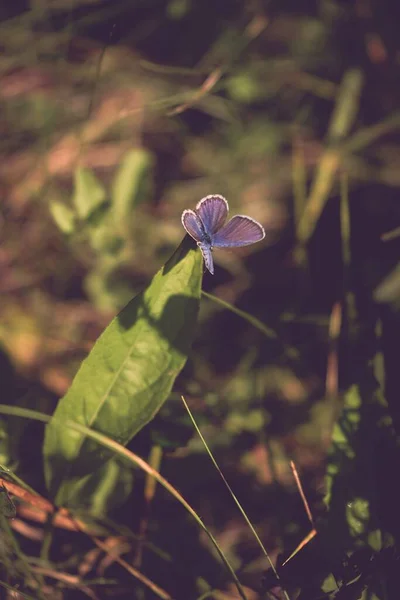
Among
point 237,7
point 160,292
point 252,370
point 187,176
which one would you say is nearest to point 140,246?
point 187,176

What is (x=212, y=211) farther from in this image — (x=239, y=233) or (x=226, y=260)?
(x=226, y=260)

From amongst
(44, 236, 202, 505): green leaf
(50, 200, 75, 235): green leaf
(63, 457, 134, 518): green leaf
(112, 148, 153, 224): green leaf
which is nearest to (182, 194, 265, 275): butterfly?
(44, 236, 202, 505): green leaf

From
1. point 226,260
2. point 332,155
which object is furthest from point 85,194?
point 332,155

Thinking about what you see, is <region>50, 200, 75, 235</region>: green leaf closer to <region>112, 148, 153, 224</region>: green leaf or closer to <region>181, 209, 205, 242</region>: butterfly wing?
<region>112, 148, 153, 224</region>: green leaf

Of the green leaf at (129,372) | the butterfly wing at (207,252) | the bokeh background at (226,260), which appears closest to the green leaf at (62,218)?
the bokeh background at (226,260)

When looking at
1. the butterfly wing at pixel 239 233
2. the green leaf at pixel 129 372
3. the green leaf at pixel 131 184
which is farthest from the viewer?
the green leaf at pixel 131 184

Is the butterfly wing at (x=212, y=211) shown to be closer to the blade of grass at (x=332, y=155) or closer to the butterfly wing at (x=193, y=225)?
the butterfly wing at (x=193, y=225)

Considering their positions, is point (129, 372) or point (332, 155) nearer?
point (129, 372)

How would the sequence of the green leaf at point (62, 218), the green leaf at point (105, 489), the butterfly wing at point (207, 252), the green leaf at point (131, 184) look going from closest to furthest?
the butterfly wing at point (207, 252)
the green leaf at point (105, 489)
the green leaf at point (62, 218)
the green leaf at point (131, 184)
